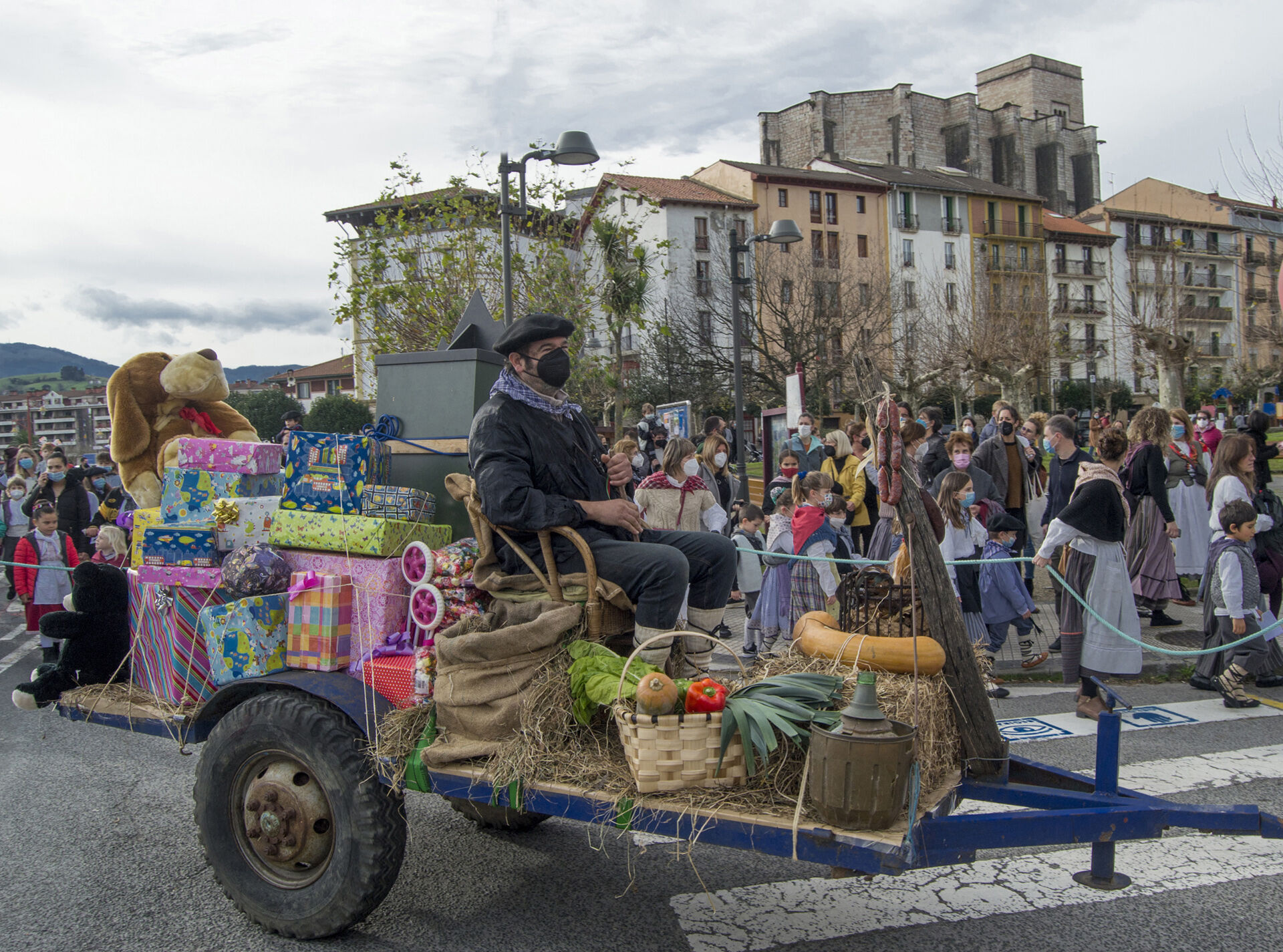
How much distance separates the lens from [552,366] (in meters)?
3.82

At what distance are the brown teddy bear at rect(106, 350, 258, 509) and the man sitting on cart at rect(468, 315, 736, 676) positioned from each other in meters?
2.21

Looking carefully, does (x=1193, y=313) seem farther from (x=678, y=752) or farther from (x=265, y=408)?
(x=265, y=408)

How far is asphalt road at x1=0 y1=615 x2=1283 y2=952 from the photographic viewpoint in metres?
3.48

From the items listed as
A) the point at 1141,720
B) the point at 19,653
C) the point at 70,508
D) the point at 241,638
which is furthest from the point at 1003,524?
the point at 70,508

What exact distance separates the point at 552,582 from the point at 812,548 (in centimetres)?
504

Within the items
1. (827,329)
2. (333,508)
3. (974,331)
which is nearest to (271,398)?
(827,329)

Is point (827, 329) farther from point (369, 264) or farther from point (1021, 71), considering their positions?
point (1021, 71)

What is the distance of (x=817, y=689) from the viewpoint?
121 inches

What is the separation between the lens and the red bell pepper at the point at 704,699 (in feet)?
9.59

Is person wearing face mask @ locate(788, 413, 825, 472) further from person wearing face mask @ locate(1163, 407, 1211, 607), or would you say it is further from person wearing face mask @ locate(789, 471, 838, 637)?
person wearing face mask @ locate(1163, 407, 1211, 607)

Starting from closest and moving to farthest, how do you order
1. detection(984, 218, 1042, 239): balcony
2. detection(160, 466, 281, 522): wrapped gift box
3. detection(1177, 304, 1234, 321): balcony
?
1. detection(160, 466, 281, 522): wrapped gift box
2. detection(1177, 304, 1234, 321): balcony
3. detection(984, 218, 1042, 239): balcony

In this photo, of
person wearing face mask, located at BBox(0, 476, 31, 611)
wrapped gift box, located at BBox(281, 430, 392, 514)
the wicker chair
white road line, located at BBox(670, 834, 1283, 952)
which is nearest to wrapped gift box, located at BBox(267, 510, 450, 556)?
wrapped gift box, located at BBox(281, 430, 392, 514)

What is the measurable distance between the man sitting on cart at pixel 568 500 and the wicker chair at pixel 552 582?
0.04 meters

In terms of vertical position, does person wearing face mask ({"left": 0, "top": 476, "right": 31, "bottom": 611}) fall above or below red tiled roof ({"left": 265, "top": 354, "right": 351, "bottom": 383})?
below
